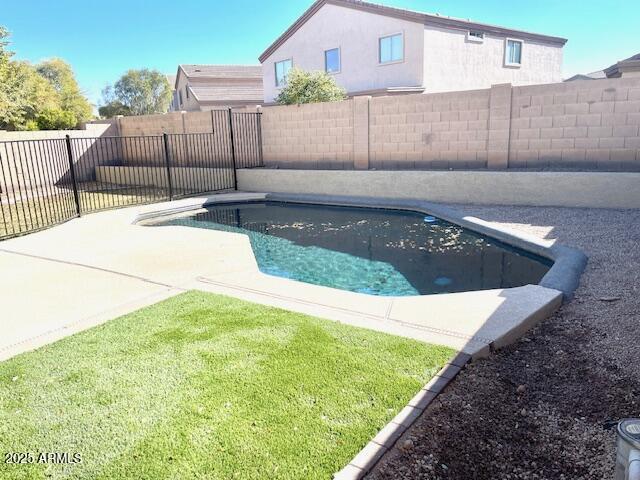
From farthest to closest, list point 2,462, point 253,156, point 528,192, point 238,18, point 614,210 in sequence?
point 238,18, point 253,156, point 528,192, point 614,210, point 2,462

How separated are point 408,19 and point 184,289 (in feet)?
55.6

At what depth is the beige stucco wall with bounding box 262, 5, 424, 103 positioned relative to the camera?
1839 cm

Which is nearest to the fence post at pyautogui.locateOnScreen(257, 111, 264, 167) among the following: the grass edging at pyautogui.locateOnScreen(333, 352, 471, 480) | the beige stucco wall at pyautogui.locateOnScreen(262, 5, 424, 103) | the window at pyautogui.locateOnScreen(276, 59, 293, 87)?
the beige stucco wall at pyautogui.locateOnScreen(262, 5, 424, 103)

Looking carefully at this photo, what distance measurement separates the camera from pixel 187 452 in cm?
237

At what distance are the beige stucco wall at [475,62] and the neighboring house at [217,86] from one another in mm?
13705

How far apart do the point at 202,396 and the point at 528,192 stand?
8366mm

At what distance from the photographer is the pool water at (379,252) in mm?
6046

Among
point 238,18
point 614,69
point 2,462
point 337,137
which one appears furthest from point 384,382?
point 238,18

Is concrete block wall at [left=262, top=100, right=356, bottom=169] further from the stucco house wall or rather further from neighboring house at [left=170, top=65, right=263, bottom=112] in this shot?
the stucco house wall

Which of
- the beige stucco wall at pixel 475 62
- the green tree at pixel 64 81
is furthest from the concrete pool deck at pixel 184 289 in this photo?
the green tree at pixel 64 81

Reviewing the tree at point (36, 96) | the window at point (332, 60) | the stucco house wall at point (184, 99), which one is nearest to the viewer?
the tree at point (36, 96)

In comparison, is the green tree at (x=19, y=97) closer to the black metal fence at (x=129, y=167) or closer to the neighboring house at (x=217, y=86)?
the black metal fence at (x=129, y=167)

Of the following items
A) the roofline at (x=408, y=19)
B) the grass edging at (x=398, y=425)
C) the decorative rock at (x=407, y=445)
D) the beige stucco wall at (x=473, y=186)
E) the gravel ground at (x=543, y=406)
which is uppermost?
the roofline at (x=408, y=19)

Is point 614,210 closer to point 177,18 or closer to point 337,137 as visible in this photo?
point 337,137
